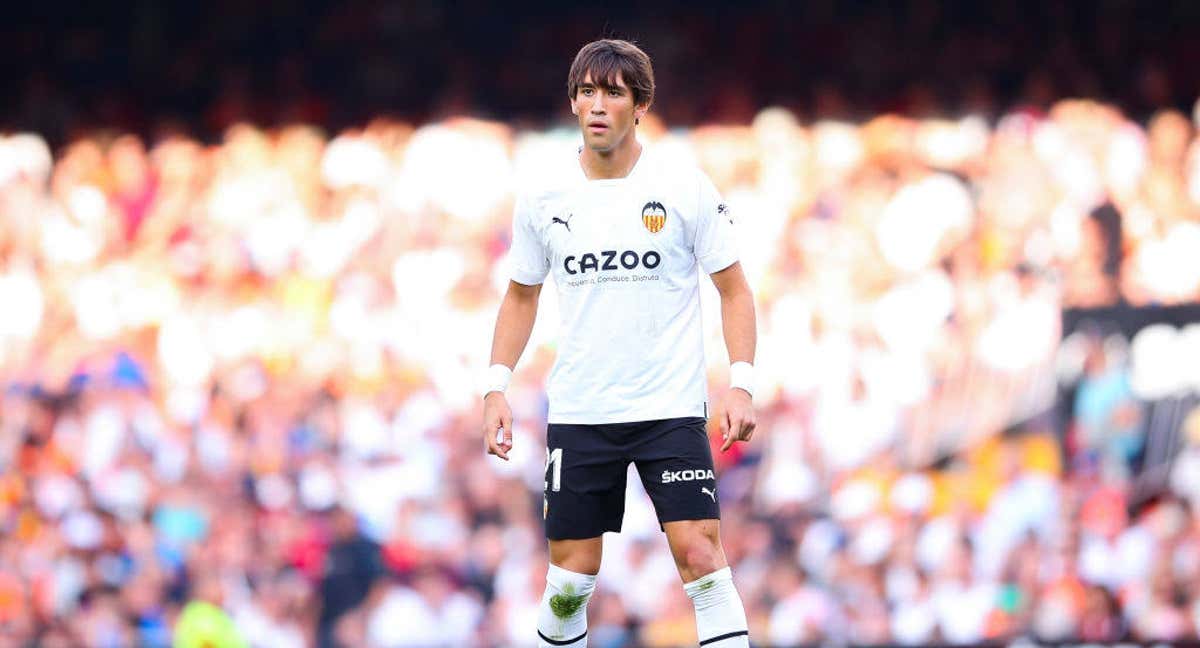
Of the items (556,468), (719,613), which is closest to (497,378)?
(556,468)

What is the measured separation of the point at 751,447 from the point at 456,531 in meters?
2.17

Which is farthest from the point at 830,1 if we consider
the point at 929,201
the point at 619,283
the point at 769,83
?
the point at 619,283

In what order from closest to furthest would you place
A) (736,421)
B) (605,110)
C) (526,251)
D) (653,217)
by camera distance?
(736,421), (605,110), (653,217), (526,251)

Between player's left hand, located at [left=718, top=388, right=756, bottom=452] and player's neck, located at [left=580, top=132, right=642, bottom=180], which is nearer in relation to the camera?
player's left hand, located at [left=718, top=388, right=756, bottom=452]

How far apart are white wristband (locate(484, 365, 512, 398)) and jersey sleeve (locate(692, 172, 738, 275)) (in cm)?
76

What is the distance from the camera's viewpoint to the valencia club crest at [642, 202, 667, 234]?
5406 millimetres

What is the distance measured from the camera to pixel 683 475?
5.32m

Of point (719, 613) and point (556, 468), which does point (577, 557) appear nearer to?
point (556, 468)

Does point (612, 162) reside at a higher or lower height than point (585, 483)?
higher

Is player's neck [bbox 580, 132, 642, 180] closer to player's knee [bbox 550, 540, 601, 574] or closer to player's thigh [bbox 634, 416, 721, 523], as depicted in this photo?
player's thigh [bbox 634, 416, 721, 523]

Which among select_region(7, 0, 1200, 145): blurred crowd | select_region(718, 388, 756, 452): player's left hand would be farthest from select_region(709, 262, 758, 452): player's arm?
select_region(7, 0, 1200, 145): blurred crowd

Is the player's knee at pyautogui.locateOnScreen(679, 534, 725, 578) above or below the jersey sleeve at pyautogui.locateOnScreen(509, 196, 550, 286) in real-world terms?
below

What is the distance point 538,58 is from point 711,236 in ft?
23.5

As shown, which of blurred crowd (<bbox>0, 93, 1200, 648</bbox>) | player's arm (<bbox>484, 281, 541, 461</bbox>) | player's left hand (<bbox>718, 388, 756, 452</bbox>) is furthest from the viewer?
blurred crowd (<bbox>0, 93, 1200, 648</bbox>)
